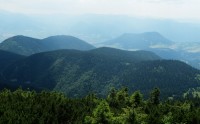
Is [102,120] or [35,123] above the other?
[102,120]

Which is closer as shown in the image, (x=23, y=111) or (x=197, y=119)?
(x=197, y=119)

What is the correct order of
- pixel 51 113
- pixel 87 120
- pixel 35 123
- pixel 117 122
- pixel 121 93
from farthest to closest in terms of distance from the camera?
pixel 121 93
pixel 51 113
pixel 35 123
pixel 87 120
pixel 117 122

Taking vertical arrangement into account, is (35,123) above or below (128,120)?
below

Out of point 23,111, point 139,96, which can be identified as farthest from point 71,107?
point 139,96

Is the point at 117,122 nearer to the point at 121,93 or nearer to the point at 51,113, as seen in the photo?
the point at 51,113

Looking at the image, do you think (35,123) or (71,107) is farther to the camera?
(71,107)

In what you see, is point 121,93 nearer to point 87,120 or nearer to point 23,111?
point 23,111

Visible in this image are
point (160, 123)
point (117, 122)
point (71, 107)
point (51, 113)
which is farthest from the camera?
point (71, 107)

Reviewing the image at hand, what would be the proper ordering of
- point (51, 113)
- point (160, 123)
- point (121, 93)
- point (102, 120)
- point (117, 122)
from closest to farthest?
point (102, 120), point (117, 122), point (160, 123), point (51, 113), point (121, 93)

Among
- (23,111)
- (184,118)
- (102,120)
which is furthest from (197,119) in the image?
(23,111)
